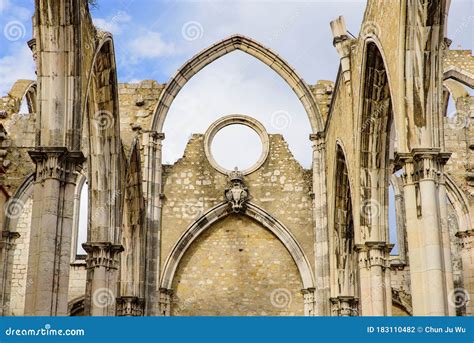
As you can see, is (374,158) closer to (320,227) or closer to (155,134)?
(320,227)

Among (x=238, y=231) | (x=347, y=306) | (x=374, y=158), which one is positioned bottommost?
(x=347, y=306)

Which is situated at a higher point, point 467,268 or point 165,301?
point 467,268

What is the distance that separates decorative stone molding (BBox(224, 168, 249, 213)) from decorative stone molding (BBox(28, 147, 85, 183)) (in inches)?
361

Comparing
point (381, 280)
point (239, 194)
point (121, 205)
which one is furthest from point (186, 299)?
point (381, 280)

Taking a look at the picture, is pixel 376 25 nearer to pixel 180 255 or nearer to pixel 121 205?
pixel 121 205

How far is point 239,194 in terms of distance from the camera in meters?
19.3

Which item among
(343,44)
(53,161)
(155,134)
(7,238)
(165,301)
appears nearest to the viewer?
(53,161)

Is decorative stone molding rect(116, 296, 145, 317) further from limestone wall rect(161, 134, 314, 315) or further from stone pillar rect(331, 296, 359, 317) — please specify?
stone pillar rect(331, 296, 359, 317)

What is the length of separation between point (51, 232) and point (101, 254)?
4.31 meters

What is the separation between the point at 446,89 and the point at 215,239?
732 centimetres

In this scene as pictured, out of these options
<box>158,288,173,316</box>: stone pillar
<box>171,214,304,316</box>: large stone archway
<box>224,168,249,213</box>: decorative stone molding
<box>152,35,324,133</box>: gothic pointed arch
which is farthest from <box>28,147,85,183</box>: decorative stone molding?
<box>224,168,249,213</box>: decorative stone molding

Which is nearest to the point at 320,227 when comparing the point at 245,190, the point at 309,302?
the point at 309,302

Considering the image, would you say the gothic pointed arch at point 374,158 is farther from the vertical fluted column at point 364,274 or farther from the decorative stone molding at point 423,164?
the decorative stone molding at point 423,164

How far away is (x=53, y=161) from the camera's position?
33.5 ft
